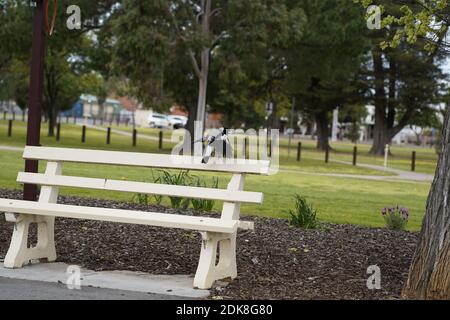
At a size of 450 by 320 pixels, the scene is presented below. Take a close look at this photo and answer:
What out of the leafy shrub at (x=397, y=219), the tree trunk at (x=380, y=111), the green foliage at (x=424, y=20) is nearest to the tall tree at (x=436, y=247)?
the green foliage at (x=424, y=20)

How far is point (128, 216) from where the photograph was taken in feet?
20.9

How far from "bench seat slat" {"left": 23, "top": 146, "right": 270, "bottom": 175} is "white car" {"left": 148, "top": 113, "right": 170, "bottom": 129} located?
78193 mm

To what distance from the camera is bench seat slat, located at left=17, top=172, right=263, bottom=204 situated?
6332 mm

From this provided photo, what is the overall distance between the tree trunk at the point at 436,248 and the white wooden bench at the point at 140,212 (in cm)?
137

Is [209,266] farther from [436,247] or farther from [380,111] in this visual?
[380,111]

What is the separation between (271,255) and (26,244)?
238 centimetres

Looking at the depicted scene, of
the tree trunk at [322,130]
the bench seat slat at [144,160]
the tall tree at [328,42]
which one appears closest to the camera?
the bench seat slat at [144,160]

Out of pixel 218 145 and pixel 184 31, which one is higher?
pixel 184 31

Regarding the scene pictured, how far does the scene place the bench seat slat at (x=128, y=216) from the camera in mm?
6090

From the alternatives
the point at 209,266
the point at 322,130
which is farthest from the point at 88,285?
the point at 322,130

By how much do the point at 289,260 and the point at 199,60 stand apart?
26.4 metres

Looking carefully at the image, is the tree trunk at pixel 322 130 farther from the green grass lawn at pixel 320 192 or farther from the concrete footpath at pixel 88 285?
the concrete footpath at pixel 88 285
